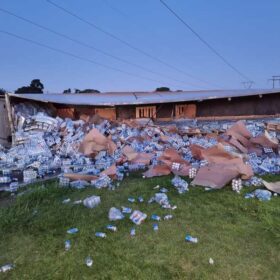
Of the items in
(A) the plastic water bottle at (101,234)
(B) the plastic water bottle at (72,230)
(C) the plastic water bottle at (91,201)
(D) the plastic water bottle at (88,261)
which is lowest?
(D) the plastic water bottle at (88,261)

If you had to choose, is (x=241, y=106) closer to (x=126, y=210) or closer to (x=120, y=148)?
(x=120, y=148)

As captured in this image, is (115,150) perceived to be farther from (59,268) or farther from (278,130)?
(278,130)

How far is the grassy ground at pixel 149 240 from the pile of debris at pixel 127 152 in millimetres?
748

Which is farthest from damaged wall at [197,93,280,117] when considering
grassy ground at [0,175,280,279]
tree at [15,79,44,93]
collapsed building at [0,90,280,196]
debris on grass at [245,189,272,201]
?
tree at [15,79,44,93]

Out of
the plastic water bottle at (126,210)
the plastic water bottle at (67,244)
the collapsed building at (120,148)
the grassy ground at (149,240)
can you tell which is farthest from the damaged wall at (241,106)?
the plastic water bottle at (67,244)

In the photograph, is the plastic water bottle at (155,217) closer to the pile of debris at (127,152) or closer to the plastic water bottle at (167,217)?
the plastic water bottle at (167,217)

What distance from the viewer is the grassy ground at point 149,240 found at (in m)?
2.57

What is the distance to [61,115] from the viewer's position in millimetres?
11117

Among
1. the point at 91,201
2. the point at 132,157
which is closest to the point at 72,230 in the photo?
the point at 91,201

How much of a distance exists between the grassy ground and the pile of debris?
0.75 m

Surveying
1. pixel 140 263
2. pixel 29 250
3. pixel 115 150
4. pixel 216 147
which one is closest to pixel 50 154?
pixel 115 150

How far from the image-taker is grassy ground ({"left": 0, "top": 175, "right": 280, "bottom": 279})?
2566mm

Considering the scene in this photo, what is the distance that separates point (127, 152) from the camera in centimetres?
669

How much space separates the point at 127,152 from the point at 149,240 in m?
3.72
